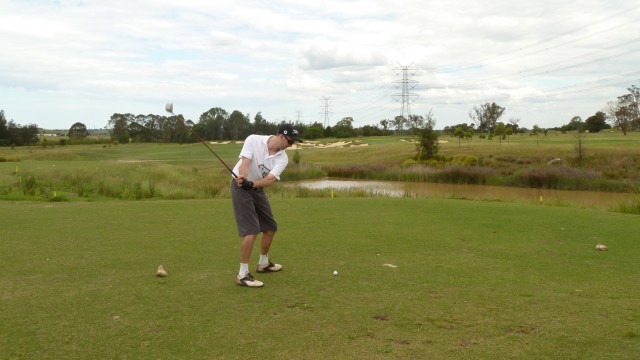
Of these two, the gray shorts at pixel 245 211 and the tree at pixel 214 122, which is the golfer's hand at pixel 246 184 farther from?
the tree at pixel 214 122

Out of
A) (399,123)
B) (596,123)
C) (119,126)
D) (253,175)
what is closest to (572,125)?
(596,123)

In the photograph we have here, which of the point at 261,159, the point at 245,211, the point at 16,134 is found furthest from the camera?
the point at 16,134

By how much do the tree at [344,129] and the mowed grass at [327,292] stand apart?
96.7 metres

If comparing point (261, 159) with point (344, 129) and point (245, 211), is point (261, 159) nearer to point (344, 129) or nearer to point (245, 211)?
point (245, 211)

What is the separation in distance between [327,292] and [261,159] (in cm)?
184

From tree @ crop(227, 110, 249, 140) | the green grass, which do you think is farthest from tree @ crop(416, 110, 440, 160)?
tree @ crop(227, 110, 249, 140)

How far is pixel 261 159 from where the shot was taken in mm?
7156

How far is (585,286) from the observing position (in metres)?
7.11

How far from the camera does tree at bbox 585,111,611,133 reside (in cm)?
9031

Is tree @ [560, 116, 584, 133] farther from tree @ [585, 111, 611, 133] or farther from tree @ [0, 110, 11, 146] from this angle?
tree @ [0, 110, 11, 146]

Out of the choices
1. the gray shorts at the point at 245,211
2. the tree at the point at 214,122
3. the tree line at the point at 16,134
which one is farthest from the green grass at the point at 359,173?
the tree at the point at 214,122

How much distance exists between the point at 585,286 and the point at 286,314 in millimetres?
3831

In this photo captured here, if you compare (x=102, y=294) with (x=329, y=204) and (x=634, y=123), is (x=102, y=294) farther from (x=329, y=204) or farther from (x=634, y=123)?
(x=634, y=123)

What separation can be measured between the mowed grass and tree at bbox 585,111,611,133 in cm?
8790
